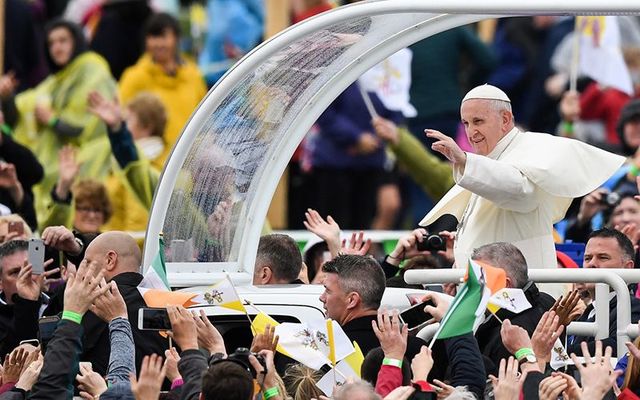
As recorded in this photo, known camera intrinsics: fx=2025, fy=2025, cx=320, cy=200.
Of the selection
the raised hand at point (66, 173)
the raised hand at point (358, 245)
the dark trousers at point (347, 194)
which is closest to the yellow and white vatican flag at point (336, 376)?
the raised hand at point (358, 245)

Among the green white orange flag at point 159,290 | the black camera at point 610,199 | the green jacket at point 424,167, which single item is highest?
the green jacket at point 424,167

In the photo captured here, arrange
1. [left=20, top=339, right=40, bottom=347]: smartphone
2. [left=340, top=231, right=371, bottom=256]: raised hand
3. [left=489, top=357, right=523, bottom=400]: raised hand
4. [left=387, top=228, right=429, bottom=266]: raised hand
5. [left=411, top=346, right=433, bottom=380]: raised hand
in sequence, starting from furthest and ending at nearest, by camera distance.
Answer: [left=340, top=231, right=371, bottom=256]: raised hand
[left=387, top=228, right=429, bottom=266]: raised hand
[left=20, top=339, right=40, bottom=347]: smartphone
[left=411, top=346, right=433, bottom=380]: raised hand
[left=489, top=357, right=523, bottom=400]: raised hand

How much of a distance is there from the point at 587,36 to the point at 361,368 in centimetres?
769

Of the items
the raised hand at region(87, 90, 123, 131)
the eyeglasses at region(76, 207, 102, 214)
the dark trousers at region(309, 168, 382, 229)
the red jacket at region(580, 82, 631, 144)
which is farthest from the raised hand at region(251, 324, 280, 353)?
the red jacket at region(580, 82, 631, 144)

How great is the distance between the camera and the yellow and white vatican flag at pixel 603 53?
15.7m

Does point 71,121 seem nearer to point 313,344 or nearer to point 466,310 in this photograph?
point 313,344

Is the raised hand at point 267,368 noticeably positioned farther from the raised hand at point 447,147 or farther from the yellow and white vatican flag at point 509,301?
the raised hand at point 447,147

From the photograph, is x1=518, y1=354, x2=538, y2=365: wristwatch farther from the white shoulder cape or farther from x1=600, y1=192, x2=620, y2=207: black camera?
x1=600, y1=192, x2=620, y2=207: black camera

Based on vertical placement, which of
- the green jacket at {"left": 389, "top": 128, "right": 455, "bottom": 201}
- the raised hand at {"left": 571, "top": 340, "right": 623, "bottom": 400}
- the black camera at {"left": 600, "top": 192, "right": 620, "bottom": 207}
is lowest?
the raised hand at {"left": 571, "top": 340, "right": 623, "bottom": 400}

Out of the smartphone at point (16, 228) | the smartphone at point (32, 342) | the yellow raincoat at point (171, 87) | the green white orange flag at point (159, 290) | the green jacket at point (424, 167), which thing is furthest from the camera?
the yellow raincoat at point (171, 87)

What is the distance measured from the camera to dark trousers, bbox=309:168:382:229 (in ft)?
58.7

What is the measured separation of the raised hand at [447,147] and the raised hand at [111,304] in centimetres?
173

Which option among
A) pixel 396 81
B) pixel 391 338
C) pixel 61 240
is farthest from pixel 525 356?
pixel 396 81

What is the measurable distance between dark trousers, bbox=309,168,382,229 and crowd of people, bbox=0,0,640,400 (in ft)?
0.06
